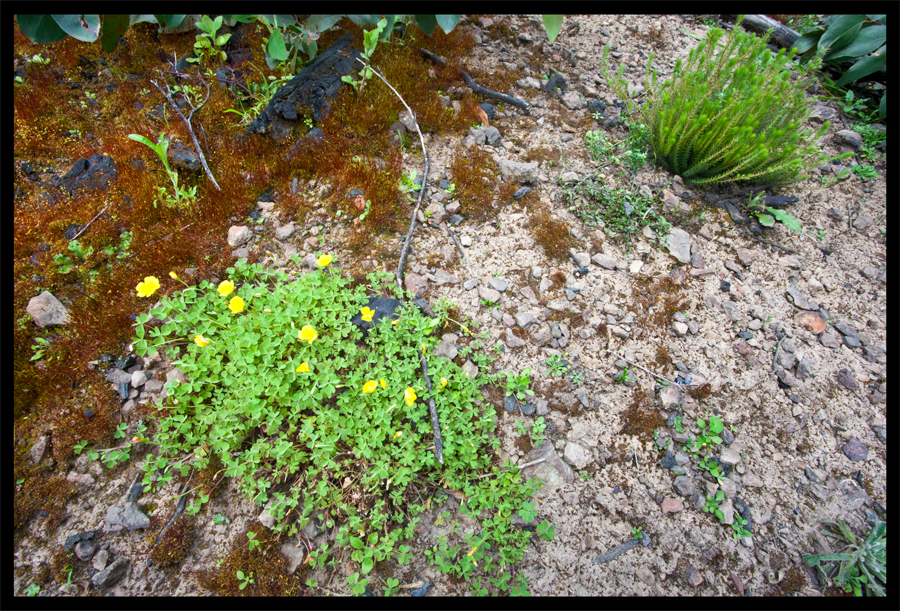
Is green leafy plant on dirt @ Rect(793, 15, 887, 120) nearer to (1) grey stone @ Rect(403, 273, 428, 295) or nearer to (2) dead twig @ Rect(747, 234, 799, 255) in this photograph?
(2) dead twig @ Rect(747, 234, 799, 255)

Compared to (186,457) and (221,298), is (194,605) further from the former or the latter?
(221,298)

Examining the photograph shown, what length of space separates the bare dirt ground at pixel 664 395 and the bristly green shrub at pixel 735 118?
0.31 meters

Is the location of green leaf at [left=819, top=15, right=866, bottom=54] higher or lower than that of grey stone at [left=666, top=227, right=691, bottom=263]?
higher

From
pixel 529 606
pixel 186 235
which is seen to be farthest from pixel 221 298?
pixel 529 606

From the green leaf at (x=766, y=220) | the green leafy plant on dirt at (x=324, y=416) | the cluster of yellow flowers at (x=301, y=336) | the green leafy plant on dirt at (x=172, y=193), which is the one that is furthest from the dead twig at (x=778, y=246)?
the green leafy plant on dirt at (x=172, y=193)

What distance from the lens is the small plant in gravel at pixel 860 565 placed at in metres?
2.09

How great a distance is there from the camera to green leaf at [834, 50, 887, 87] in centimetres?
386

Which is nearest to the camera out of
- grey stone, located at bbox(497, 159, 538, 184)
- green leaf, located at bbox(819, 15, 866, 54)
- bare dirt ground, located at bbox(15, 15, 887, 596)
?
bare dirt ground, located at bbox(15, 15, 887, 596)

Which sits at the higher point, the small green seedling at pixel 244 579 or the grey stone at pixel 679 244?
the grey stone at pixel 679 244

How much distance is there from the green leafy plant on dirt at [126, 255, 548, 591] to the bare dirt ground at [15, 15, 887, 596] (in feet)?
0.56

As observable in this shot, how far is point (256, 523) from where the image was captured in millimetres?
2244

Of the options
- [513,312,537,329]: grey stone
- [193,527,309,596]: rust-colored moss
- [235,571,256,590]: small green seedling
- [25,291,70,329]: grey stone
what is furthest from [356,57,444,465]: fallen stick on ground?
A: [25,291,70,329]: grey stone

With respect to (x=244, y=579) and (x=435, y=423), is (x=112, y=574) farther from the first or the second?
(x=435, y=423)

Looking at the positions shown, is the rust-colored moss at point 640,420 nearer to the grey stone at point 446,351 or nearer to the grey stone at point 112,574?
the grey stone at point 446,351
